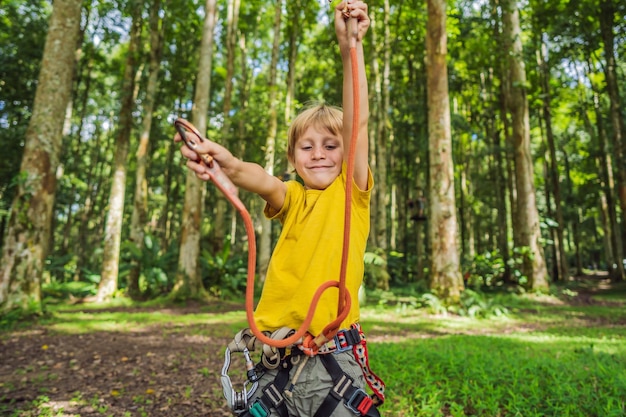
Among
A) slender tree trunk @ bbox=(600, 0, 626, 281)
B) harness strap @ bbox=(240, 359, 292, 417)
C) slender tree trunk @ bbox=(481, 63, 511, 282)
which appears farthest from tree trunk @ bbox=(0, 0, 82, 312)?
slender tree trunk @ bbox=(600, 0, 626, 281)

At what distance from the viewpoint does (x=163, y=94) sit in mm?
21125

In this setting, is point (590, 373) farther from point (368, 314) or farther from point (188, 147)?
point (368, 314)

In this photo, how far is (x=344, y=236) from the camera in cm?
131

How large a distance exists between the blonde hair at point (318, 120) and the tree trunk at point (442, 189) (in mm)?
7981

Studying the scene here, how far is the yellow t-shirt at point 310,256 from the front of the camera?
5.27ft

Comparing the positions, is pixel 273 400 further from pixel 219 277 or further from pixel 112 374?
pixel 219 277

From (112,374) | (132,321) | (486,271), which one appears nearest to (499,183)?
(486,271)

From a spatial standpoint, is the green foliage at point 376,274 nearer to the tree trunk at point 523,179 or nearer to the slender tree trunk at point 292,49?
the tree trunk at point 523,179

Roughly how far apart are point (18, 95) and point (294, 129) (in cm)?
1909

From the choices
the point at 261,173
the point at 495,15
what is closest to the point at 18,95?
the point at 495,15

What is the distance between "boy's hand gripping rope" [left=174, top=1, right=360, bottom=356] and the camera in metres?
1.17

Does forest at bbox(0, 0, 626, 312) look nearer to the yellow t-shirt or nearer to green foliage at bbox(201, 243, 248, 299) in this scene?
green foliage at bbox(201, 243, 248, 299)

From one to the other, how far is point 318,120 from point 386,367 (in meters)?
3.44

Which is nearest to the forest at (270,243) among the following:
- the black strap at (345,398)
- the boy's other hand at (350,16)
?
the black strap at (345,398)
